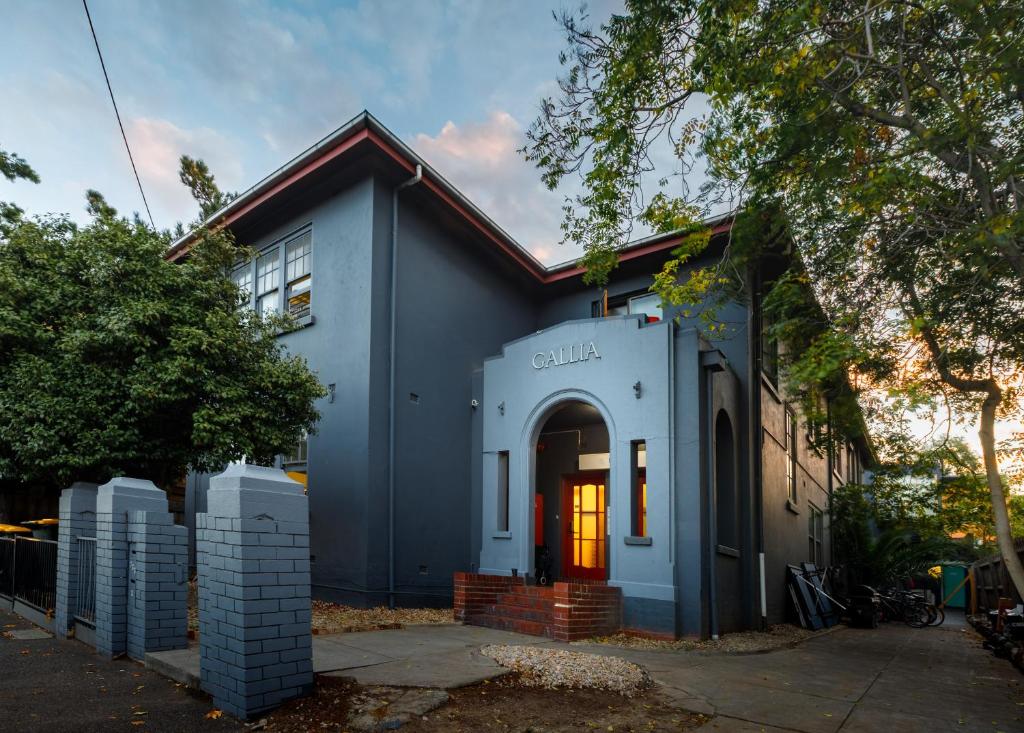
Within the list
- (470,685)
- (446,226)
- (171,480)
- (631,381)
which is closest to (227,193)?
(446,226)

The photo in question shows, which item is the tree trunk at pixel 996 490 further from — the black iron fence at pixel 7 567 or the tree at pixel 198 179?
the tree at pixel 198 179

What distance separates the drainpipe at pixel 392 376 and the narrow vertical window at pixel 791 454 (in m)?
8.97

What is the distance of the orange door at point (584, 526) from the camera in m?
13.1

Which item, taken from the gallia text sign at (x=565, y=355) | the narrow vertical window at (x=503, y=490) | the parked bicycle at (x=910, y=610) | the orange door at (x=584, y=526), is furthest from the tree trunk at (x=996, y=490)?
the parked bicycle at (x=910, y=610)

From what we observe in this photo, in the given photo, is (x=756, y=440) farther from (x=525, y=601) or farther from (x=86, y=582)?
(x=86, y=582)

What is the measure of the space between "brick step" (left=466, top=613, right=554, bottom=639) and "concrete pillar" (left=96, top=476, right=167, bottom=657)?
16.2ft

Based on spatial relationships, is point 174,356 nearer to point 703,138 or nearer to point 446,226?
point 446,226

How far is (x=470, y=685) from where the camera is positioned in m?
5.74

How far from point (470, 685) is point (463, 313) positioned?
353 inches

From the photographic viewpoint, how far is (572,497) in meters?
13.9

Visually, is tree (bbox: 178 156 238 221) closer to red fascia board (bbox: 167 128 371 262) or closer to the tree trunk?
red fascia board (bbox: 167 128 371 262)

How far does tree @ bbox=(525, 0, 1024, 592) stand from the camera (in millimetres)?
6680

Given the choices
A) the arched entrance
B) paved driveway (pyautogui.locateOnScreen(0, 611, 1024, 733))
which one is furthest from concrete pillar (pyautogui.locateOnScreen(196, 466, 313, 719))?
the arched entrance

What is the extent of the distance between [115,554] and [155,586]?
2.02 feet
